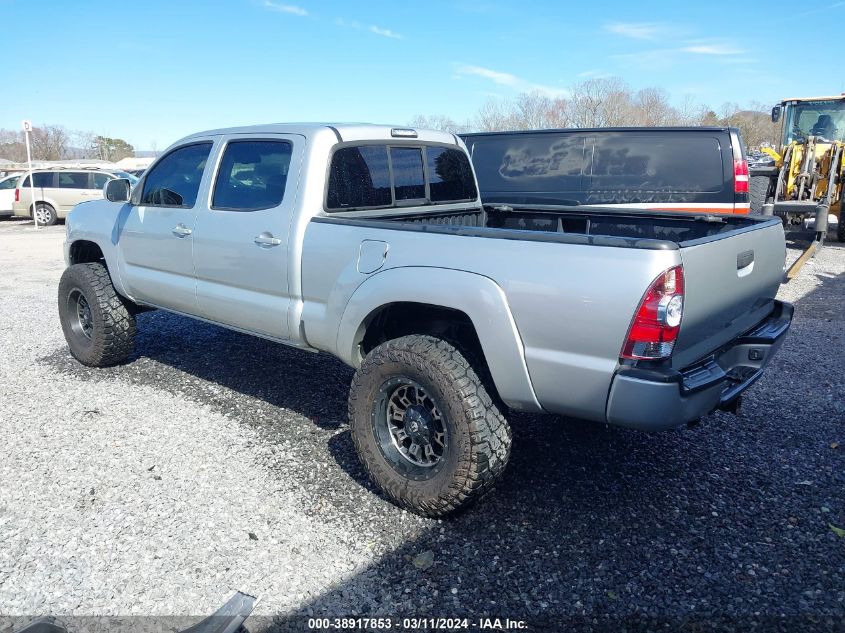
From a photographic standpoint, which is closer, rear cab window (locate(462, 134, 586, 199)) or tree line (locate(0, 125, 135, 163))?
rear cab window (locate(462, 134, 586, 199))

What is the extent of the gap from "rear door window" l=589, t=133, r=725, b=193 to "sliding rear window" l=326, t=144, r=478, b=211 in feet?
11.6

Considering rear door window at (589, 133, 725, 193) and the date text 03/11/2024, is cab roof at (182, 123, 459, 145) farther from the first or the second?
rear door window at (589, 133, 725, 193)

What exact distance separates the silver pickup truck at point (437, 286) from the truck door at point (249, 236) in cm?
1

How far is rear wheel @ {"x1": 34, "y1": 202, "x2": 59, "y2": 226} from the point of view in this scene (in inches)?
760

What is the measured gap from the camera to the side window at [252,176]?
402cm

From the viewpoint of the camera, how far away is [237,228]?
4.09 metres

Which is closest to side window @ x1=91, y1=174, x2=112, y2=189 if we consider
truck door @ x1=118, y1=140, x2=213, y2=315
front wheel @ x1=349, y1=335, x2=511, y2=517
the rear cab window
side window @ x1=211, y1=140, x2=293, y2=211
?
the rear cab window

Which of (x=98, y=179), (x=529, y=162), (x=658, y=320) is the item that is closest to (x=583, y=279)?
(x=658, y=320)

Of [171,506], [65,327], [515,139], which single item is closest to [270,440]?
[171,506]

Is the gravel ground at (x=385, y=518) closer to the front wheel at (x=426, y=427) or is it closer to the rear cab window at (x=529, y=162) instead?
the front wheel at (x=426, y=427)

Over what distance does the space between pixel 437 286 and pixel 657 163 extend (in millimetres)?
5772

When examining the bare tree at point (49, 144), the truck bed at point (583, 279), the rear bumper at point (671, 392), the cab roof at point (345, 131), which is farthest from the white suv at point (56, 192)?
the bare tree at point (49, 144)

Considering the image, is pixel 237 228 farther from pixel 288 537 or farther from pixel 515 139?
pixel 515 139

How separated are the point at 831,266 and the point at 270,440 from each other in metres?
9.88
